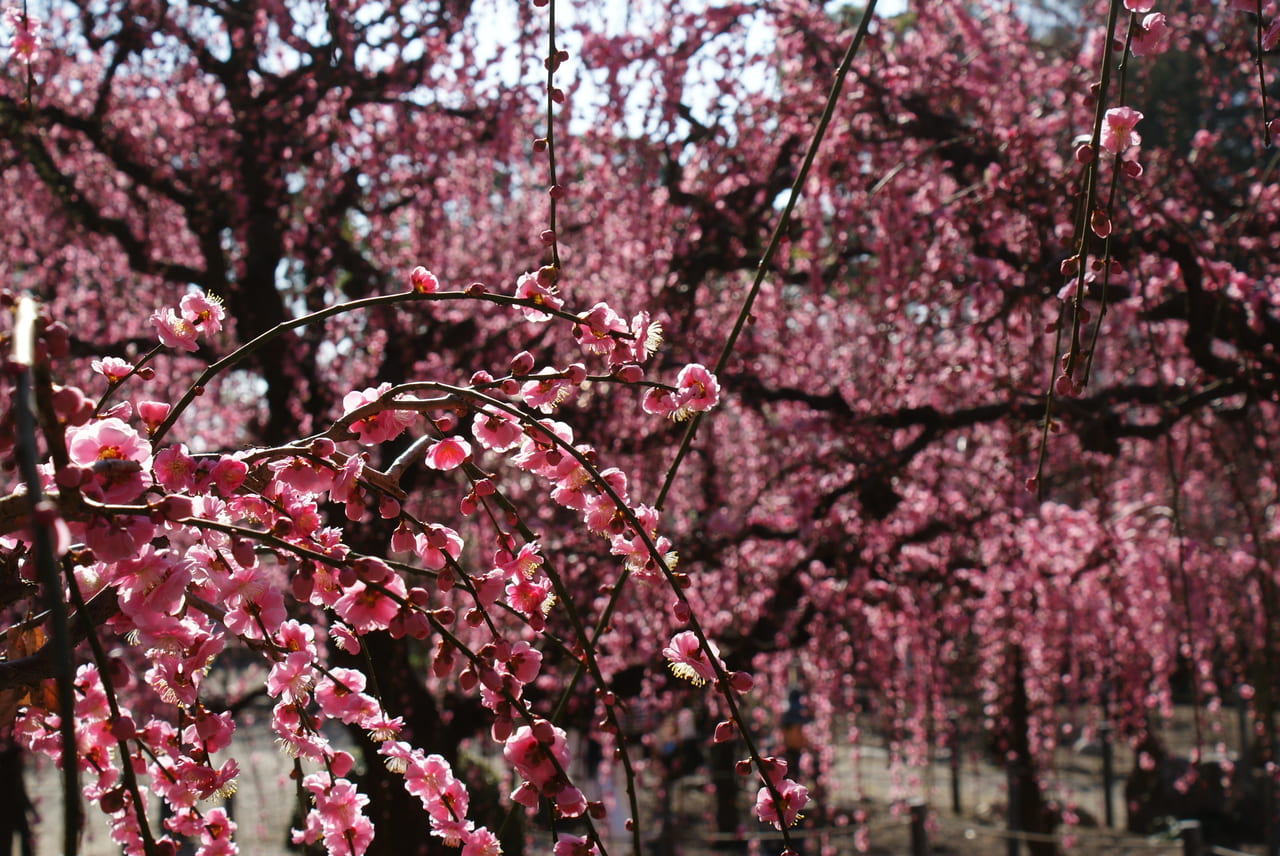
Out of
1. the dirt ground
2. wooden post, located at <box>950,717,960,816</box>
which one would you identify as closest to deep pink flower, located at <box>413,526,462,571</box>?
the dirt ground

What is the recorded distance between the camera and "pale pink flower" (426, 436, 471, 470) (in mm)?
1439

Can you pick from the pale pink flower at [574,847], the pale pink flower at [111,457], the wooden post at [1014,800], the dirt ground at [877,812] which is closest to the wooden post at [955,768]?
the dirt ground at [877,812]

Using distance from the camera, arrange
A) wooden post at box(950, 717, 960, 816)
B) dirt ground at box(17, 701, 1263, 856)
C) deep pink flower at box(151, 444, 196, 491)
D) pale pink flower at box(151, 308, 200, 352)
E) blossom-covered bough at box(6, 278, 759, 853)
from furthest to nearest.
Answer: wooden post at box(950, 717, 960, 816) → dirt ground at box(17, 701, 1263, 856) → pale pink flower at box(151, 308, 200, 352) → deep pink flower at box(151, 444, 196, 491) → blossom-covered bough at box(6, 278, 759, 853)

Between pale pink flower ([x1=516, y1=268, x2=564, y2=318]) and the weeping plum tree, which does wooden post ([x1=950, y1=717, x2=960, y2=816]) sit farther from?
pale pink flower ([x1=516, y1=268, x2=564, y2=318])

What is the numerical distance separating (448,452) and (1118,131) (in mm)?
1032

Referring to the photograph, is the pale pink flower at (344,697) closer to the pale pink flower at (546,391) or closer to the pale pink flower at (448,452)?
the pale pink flower at (448,452)

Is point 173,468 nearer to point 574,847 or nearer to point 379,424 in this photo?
point 379,424

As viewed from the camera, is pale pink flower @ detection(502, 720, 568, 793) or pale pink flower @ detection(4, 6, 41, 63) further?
pale pink flower @ detection(4, 6, 41, 63)

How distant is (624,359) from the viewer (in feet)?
4.67

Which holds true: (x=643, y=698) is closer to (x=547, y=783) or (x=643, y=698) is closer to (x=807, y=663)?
(x=807, y=663)

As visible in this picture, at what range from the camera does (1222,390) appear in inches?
132

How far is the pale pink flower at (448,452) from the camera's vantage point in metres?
1.44

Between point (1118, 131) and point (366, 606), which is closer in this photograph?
point (366, 606)

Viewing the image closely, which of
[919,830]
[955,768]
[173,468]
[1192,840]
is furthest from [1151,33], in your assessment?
[955,768]
